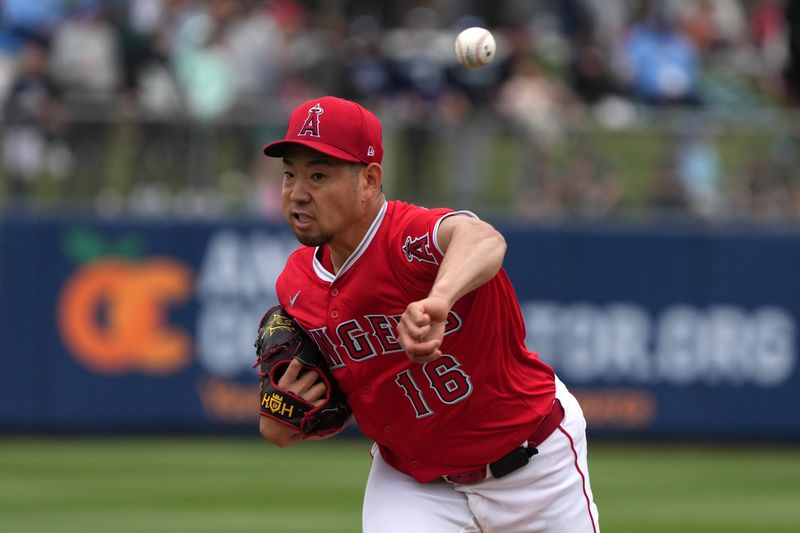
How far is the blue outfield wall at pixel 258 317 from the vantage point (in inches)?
580

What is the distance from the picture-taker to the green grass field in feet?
34.5

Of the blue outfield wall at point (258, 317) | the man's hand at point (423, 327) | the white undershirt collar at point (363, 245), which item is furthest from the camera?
the blue outfield wall at point (258, 317)

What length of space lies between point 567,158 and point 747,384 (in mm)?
3128

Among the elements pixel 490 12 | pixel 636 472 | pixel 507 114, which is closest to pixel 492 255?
pixel 636 472

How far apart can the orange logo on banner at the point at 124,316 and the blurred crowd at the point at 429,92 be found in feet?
3.84

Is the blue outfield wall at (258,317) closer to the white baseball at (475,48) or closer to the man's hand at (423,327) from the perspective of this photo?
the white baseball at (475,48)

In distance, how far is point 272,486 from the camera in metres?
12.2

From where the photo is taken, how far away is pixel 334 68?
52.0 ft

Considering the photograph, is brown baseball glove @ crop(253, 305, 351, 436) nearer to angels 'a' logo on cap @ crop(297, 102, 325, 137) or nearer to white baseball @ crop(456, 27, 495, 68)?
angels 'a' logo on cap @ crop(297, 102, 325, 137)

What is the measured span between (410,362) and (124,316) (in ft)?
32.2

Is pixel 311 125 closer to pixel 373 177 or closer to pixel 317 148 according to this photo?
pixel 317 148

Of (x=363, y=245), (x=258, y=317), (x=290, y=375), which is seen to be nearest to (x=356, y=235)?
(x=363, y=245)

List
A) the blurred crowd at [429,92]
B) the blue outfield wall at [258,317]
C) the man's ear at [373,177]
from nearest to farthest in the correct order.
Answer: the man's ear at [373,177] < the blurred crowd at [429,92] < the blue outfield wall at [258,317]

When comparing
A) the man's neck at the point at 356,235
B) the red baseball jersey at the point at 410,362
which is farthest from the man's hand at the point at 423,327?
the man's neck at the point at 356,235
